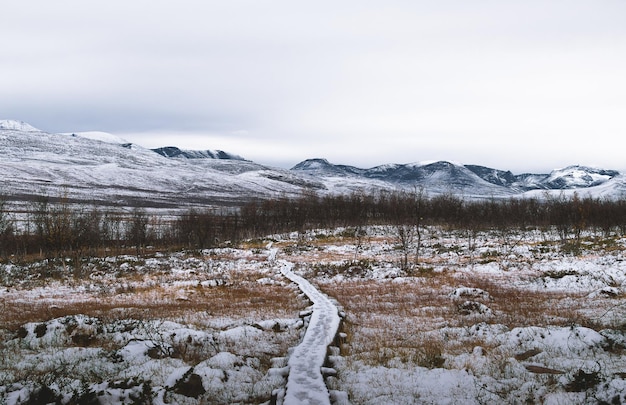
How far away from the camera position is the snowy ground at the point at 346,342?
358 inches

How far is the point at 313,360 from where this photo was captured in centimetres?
1178

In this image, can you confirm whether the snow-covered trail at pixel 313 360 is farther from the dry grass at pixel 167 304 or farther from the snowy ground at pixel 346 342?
A: the dry grass at pixel 167 304

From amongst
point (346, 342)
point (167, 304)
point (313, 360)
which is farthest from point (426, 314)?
point (167, 304)

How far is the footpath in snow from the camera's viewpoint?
9.02 meters

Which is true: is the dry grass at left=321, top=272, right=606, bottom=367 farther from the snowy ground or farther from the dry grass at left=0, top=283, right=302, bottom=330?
the dry grass at left=0, top=283, right=302, bottom=330

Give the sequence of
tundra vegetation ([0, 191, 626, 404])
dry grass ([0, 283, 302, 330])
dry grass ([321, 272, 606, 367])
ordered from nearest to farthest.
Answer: tundra vegetation ([0, 191, 626, 404]) < dry grass ([321, 272, 606, 367]) < dry grass ([0, 283, 302, 330])

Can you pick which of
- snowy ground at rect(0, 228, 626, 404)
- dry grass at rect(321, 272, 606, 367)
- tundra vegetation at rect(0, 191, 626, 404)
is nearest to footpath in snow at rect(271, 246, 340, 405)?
snowy ground at rect(0, 228, 626, 404)

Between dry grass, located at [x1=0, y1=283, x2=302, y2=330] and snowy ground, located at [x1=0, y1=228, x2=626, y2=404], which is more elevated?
snowy ground, located at [x1=0, y1=228, x2=626, y2=404]

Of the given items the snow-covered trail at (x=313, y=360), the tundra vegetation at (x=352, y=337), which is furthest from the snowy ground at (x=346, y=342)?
the snow-covered trail at (x=313, y=360)

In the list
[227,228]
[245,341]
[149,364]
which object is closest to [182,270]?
[245,341]

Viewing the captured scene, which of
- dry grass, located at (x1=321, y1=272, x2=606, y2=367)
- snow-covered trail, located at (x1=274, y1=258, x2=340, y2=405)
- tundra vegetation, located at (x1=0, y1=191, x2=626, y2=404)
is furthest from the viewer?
dry grass, located at (x1=321, y1=272, x2=606, y2=367)

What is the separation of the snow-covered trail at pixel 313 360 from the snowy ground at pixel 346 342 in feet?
0.71

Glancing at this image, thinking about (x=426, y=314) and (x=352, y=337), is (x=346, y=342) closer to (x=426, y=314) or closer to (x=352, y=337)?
(x=352, y=337)

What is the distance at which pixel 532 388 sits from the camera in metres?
8.98
